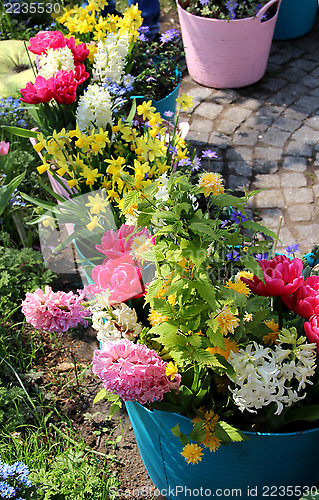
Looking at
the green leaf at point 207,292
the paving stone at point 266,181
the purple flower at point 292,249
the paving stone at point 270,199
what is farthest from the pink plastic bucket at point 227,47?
the green leaf at point 207,292

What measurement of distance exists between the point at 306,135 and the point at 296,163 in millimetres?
326

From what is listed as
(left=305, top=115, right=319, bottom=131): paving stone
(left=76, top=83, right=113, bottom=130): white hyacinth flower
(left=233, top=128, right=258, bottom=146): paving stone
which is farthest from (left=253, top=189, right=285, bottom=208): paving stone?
(left=76, top=83, right=113, bottom=130): white hyacinth flower

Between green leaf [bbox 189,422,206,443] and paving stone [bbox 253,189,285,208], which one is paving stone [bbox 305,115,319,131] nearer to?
paving stone [bbox 253,189,285,208]

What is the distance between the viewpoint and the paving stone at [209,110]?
372cm

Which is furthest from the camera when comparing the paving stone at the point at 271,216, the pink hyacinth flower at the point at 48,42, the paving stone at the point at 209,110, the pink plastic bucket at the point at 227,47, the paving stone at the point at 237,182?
the paving stone at the point at 209,110

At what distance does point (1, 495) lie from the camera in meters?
1.36

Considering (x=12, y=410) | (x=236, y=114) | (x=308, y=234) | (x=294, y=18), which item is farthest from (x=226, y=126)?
(x=12, y=410)

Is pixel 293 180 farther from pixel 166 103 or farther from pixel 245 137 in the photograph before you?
pixel 166 103

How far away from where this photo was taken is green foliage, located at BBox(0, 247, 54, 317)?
2.47 meters

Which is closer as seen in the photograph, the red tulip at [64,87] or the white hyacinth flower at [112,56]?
the red tulip at [64,87]

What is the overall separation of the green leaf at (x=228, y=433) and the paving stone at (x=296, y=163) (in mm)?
2301

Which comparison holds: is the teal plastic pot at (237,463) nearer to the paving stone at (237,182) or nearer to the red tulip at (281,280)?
the red tulip at (281,280)

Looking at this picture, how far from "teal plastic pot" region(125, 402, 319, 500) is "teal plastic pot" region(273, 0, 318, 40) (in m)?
3.71

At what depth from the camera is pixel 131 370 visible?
121 centimetres
